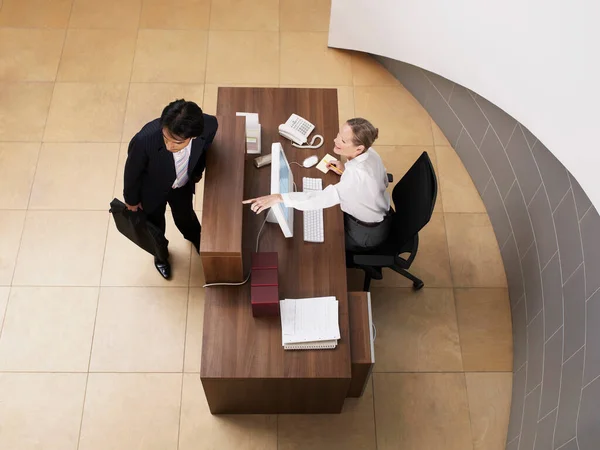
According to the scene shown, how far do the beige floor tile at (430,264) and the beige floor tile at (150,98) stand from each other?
2052 mm

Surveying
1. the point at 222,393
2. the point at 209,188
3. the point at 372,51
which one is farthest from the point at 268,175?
the point at 372,51

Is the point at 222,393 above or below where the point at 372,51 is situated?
below

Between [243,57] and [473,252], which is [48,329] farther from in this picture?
[473,252]

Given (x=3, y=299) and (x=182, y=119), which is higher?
(x=182, y=119)

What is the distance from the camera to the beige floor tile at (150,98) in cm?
447

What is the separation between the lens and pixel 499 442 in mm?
3449

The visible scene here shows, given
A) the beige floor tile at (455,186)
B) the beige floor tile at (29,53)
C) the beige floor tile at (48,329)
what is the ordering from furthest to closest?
the beige floor tile at (29,53) < the beige floor tile at (455,186) < the beige floor tile at (48,329)

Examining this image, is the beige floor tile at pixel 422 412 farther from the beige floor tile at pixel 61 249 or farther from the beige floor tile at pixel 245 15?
the beige floor tile at pixel 245 15

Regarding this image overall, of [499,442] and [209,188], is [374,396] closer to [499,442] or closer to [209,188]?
[499,442]

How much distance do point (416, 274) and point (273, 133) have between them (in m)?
1.43

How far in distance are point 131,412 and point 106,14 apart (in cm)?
343

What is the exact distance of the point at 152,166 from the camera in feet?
9.41

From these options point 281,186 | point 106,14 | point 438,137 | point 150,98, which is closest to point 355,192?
point 281,186

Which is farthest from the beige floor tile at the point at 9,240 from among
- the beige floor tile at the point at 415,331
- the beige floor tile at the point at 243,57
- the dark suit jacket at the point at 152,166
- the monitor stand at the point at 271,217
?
the beige floor tile at the point at 415,331
